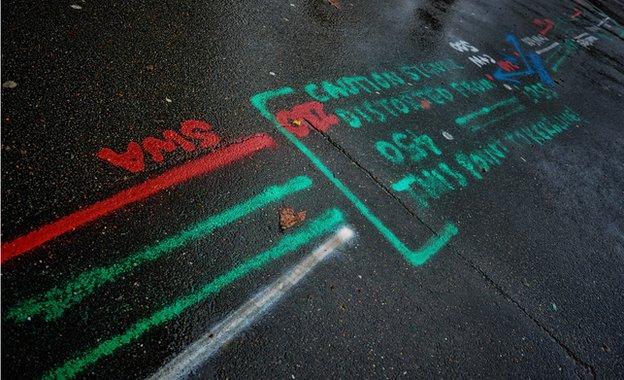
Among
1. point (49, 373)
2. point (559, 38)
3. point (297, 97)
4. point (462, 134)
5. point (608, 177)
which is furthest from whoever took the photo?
point (559, 38)

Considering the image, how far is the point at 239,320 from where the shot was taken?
2.20 meters

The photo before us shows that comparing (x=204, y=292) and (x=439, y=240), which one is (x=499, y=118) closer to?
(x=439, y=240)

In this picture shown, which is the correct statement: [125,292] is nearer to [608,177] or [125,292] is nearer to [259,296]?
[259,296]

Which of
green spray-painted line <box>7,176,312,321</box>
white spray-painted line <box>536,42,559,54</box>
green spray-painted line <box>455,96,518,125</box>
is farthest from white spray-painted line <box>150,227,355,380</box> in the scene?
Result: white spray-painted line <box>536,42,559,54</box>

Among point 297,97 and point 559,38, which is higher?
point 559,38

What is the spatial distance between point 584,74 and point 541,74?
181 centimetres

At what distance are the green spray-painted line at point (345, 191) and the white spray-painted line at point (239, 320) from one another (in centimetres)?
40

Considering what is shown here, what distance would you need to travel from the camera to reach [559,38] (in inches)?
355

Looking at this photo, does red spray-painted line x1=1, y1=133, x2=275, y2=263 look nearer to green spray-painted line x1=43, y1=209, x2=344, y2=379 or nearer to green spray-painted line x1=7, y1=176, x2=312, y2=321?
green spray-painted line x1=7, y1=176, x2=312, y2=321

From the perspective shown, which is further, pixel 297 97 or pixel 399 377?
pixel 297 97

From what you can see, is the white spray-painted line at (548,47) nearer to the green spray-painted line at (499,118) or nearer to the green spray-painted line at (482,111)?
the green spray-painted line at (482,111)

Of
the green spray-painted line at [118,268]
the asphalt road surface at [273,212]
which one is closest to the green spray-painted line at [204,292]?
the asphalt road surface at [273,212]

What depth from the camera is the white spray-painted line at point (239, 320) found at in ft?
6.36

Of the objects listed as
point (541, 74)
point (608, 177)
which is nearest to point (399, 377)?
point (608, 177)
